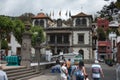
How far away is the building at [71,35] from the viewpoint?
2813 inches

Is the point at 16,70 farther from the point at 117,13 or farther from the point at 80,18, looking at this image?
the point at 80,18

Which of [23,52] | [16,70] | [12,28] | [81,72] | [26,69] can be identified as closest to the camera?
[81,72]

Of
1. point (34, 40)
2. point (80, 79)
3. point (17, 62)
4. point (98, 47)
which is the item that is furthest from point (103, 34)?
point (80, 79)

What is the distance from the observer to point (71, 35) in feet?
239

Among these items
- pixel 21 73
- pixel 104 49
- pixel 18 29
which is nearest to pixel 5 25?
pixel 18 29

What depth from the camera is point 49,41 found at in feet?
244

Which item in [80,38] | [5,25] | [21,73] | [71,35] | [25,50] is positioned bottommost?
[21,73]

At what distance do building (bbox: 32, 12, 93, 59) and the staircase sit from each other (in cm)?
4626

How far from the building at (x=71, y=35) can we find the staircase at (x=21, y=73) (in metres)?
46.3

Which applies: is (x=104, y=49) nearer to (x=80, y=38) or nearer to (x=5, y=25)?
(x=80, y=38)

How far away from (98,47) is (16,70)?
73.2 meters

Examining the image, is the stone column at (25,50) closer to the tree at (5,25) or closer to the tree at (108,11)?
the tree at (108,11)

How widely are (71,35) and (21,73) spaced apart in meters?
51.3

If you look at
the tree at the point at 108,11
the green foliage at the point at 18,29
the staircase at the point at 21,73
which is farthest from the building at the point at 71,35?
the staircase at the point at 21,73
